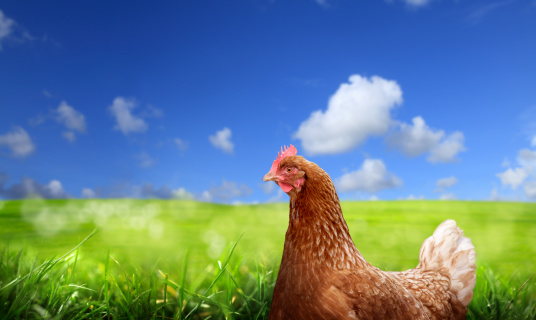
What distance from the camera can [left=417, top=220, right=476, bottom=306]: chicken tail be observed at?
3.30 m

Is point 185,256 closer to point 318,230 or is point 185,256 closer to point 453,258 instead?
point 318,230

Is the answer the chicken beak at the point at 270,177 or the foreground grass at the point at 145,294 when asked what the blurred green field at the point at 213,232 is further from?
the chicken beak at the point at 270,177

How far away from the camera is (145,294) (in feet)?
10.2

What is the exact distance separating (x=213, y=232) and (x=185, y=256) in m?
2.15

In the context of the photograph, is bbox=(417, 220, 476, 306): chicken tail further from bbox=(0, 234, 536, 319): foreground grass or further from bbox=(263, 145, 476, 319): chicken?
bbox=(0, 234, 536, 319): foreground grass

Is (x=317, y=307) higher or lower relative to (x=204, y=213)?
lower

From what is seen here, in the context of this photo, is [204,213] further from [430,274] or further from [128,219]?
[430,274]

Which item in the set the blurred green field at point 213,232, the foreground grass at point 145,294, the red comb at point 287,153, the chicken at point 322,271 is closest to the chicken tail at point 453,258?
the chicken at point 322,271

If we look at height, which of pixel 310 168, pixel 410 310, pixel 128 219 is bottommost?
pixel 410 310

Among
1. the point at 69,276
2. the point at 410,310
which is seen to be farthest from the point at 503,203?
the point at 69,276

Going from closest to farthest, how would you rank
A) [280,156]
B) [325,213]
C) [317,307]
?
1. [317,307]
2. [325,213]
3. [280,156]

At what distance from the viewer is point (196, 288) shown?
11.2 feet

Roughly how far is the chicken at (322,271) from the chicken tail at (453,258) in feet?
1.60

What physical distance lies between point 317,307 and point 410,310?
772 mm
